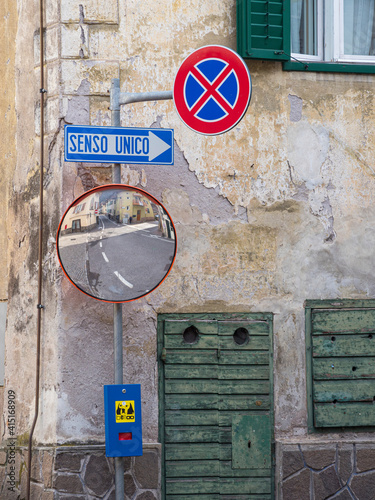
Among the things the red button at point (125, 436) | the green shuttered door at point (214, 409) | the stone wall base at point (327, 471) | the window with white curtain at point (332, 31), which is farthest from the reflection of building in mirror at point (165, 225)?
the window with white curtain at point (332, 31)

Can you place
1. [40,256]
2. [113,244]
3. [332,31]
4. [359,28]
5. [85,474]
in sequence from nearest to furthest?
1. [113,244]
2. [85,474]
3. [40,256]
4. [332,31]
5. [359,28]

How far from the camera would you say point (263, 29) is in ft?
19.7

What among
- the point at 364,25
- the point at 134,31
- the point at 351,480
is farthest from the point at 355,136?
the point at 351,480

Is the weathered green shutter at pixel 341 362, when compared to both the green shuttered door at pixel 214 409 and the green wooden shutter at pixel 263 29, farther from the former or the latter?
the green wooden shutter at pixel 263 29

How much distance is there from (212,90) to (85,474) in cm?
321

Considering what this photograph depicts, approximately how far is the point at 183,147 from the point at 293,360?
2110mm

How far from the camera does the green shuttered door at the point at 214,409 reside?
19.2 feet

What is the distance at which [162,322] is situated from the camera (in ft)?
19.5

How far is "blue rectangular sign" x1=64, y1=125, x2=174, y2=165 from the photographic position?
4895 millimetres

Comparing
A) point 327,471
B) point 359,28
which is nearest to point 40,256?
point 327,471

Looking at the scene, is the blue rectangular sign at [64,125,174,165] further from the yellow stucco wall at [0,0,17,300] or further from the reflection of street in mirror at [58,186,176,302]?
the yellow stucco wall at [0,0,17,300]

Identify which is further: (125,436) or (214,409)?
(214,409)

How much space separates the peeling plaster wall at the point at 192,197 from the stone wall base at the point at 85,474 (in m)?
0.14

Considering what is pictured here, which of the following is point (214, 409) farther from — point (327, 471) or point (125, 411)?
point (125, 411)
